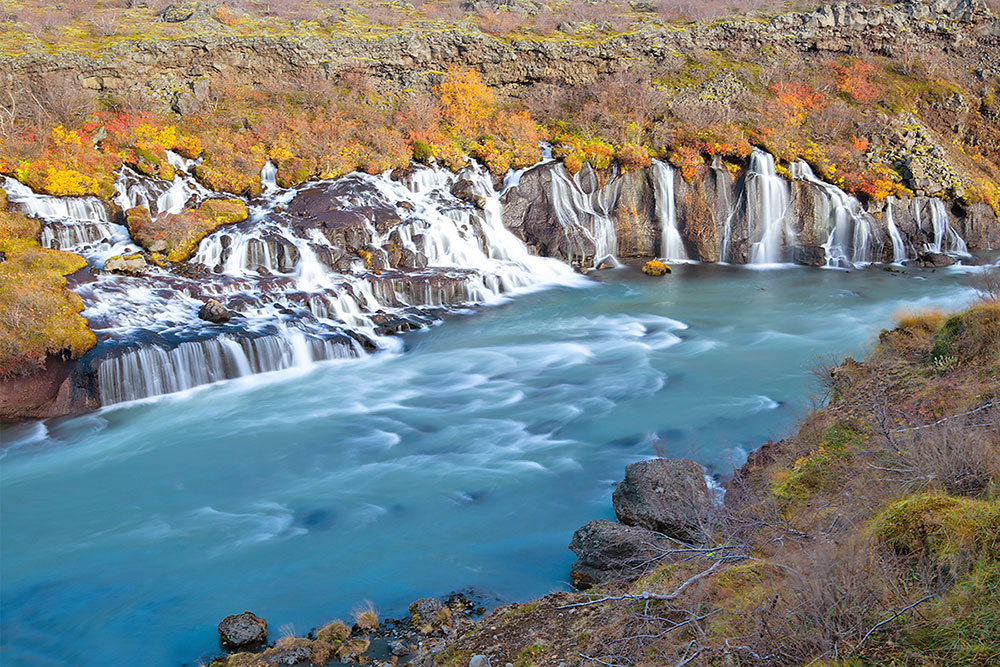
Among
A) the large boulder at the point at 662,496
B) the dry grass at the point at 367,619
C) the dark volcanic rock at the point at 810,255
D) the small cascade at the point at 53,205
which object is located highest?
the small cascade at the point at 53,205

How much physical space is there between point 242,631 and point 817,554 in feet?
20.0

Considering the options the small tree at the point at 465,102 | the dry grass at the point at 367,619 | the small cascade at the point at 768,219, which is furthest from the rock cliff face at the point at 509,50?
the dry grass at the point at 367,619

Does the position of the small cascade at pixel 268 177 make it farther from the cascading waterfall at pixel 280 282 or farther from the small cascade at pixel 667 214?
the small cascade at pixel 667 214

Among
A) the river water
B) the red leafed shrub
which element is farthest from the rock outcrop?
the red leafed shrub

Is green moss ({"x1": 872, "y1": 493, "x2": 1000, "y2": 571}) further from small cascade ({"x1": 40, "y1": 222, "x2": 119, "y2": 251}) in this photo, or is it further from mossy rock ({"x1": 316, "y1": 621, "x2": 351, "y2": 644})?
small cascade ({"x1": 40, "y1": 222, "x2": 119, "y2": 251})

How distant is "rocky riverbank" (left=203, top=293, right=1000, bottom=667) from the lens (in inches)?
166

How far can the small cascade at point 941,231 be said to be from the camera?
27375mm

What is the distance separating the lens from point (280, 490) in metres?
11.5

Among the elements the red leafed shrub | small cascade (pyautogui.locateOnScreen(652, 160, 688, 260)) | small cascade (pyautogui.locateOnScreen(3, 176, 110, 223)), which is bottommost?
small cascade (pyautogui.locateOnScreen(652, 160, 688, 260))

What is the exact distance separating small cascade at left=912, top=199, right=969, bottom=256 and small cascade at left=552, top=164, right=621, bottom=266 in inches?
475

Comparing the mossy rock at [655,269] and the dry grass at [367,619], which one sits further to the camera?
the mossy rock at [655,269]

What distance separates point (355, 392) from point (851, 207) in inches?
842

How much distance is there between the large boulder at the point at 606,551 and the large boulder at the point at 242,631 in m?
3.62

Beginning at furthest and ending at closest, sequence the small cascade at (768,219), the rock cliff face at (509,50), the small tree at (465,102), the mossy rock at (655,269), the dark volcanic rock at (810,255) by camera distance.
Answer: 1. the small tree at (465,102)
2. the rock cliff face at (509,50)
3. the small cascade at (768,219)
4. the dark volcanic rock at (810,255)
5. the mossy rock at (655,269)
